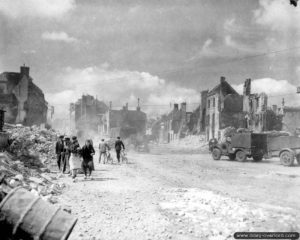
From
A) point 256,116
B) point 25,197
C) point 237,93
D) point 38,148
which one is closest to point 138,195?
point 25,197

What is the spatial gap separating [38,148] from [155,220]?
46.0 ft

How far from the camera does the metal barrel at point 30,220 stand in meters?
3.41

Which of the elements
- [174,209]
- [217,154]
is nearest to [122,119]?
[217,154]

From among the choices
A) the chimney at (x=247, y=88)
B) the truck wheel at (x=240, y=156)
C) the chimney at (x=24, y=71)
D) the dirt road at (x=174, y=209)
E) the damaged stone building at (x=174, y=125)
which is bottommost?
the dirt road at (x=174, y=209)

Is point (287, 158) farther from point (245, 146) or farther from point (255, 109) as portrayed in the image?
point (255, 109)

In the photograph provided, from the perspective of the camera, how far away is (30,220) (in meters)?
3.46

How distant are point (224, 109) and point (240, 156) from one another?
23.8m

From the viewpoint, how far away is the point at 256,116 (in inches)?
1564

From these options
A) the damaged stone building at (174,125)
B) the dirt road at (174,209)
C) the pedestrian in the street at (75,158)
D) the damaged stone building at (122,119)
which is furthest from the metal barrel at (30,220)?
the damaged stone building at (174,125)

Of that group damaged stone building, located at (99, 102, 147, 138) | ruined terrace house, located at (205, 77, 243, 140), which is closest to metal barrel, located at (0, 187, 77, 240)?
ruined terrace house, located at (205, 77, 243, 140)

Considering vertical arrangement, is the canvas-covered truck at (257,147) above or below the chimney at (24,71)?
below

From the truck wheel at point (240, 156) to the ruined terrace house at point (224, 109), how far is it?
885 inches

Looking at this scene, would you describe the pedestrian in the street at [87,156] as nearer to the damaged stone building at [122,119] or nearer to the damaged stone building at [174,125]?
the damaged stone building at [122,119]

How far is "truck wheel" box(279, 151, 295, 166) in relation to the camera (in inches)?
706
